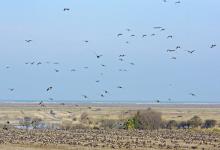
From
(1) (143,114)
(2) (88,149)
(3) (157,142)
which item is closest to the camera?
(2) (88,149)

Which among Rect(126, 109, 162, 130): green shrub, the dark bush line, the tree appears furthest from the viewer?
the tree

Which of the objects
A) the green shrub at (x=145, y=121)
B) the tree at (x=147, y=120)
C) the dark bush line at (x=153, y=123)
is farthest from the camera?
the tree at (x=147, y=120)

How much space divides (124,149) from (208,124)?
5076cm

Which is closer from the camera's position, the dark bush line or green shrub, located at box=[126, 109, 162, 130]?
green shrub, located at box=[126, 109, 162, 130]

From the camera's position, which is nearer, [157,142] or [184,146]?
[184,146]

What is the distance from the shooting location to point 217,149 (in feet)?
163

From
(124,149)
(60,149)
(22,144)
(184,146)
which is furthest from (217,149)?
(22,144)

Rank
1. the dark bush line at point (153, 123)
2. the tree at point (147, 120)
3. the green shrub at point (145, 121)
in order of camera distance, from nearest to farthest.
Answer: the green shrub at point (145, 121) → the dark bush line at point (153, 123) → the tree at point (147, 120)

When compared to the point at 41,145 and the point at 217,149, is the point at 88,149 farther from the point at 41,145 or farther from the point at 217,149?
the point at 217,149

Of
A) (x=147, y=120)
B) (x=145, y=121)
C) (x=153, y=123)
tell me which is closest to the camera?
(x=145, y=121)

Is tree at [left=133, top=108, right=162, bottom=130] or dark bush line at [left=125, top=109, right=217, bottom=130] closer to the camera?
dark bush line at [left=125, top=109, right=217, bottom=130]

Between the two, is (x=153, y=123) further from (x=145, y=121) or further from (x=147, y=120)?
(x=145, y=121)

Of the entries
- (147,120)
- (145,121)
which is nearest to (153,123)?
(147,120)

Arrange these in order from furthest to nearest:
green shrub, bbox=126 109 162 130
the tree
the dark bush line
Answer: the tree < the dark bush line < green shrub, bbox=126 109 162 130
